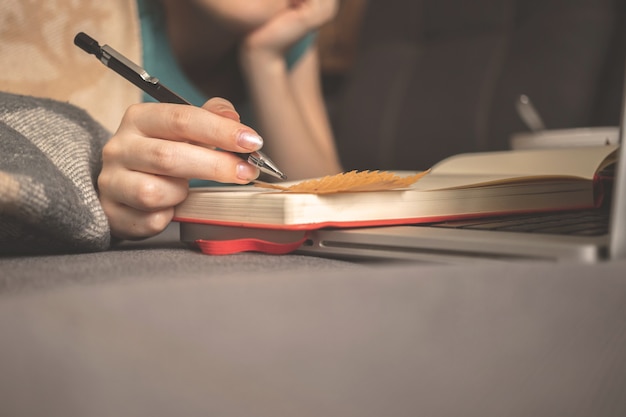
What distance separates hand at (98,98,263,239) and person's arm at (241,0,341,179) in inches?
17.4

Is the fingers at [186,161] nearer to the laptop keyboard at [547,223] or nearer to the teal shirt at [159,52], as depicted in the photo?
the laptop keyboard at [547,223]

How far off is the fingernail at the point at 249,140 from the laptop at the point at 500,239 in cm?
6

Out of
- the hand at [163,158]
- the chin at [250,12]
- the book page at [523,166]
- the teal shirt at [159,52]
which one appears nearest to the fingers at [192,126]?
the hand at [163,158]

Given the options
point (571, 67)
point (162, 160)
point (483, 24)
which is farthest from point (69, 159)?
point (483, 24)

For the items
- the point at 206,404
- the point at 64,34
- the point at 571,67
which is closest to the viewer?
the point at 206,404

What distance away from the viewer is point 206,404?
198 millimetres

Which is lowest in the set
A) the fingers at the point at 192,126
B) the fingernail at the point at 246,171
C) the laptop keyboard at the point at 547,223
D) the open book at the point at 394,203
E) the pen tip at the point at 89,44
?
the laptop keyboard at the point at 547,223

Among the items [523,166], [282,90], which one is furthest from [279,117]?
[523,166]

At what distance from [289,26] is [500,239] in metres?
0.65

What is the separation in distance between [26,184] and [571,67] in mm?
1034

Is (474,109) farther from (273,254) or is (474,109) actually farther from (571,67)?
(273,254)

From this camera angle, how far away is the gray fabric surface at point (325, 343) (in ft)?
0.61

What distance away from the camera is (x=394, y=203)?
0.33 meters

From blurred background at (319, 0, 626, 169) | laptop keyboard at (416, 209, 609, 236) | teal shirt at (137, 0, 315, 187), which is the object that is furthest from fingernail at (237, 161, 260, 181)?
blurred background at (319, 0, 626, 169)
